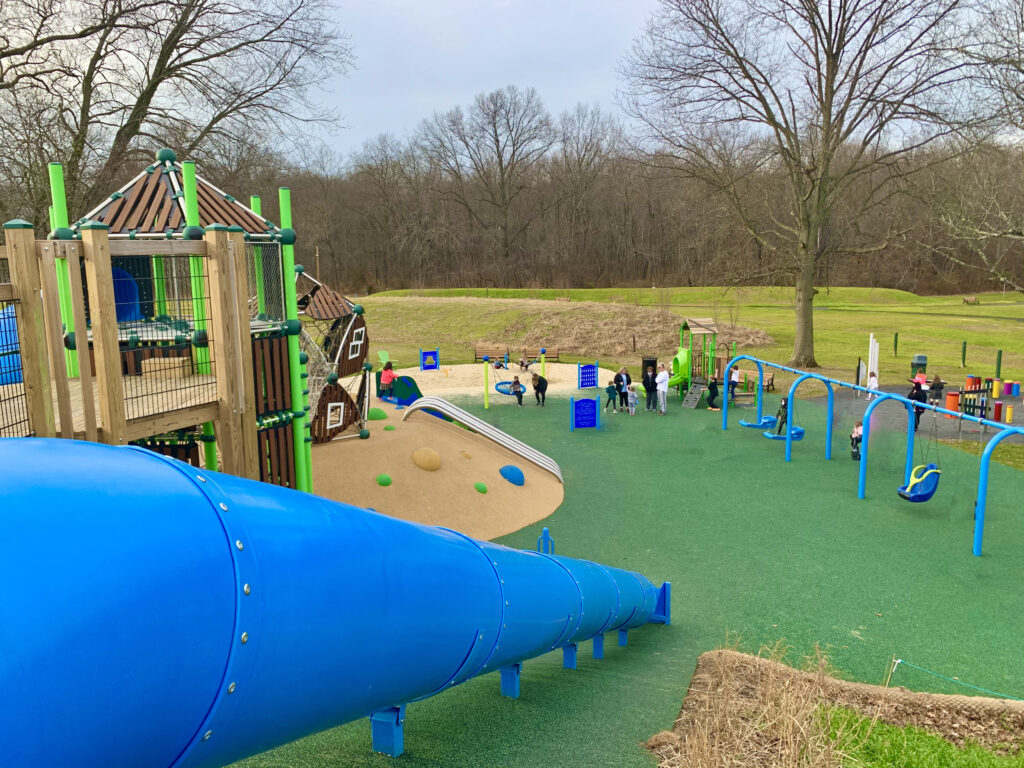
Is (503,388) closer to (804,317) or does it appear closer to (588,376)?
(588,376)

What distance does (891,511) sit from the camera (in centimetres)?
1423

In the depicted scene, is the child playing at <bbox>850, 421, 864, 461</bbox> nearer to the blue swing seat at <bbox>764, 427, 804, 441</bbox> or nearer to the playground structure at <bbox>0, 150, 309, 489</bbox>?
the blue swing seat at <bbox>764, 427, 804, 441</bbox>

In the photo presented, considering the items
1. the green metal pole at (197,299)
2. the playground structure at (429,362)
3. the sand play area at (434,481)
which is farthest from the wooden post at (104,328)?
the playground structure at (429,362)

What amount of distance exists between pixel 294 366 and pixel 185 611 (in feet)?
28.1

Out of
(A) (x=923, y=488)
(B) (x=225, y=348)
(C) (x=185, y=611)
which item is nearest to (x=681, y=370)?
(A) (x=923, y=488)

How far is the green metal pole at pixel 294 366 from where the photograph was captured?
1044 centimetres

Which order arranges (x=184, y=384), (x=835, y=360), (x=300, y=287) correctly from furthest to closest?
1. (x=300, y=287)
2. (x=835, y=360)
3. (x=184, y=384)

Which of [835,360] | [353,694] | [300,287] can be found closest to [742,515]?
[353,694]

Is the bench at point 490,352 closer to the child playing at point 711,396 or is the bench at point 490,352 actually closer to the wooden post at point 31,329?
the child playing at point 711,396

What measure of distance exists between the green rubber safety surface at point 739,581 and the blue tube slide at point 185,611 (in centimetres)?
251

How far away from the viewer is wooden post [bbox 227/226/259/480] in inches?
309

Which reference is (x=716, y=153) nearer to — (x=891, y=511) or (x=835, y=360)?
(x=835, y=360)

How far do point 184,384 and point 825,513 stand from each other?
11172mm

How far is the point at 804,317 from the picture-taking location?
100ft
